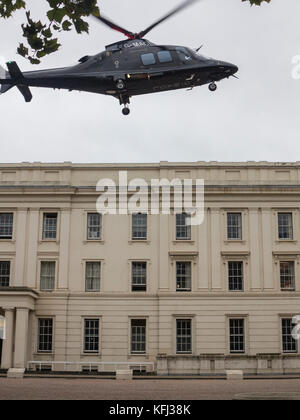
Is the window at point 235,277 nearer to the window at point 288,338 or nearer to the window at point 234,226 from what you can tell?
the window at point 234,226

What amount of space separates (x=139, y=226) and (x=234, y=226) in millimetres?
6331

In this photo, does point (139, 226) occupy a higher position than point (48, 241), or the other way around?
point (139, 226)

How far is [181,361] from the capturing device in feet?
125

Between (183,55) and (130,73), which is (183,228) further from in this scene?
(130,73)

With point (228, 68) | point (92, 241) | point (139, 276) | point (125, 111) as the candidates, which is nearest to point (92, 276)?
point (92, 241)

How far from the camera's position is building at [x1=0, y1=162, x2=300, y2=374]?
1740 inches

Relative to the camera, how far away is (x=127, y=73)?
11.3 m

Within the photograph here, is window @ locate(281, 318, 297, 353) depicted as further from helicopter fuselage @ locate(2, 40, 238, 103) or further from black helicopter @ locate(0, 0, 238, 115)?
helicopter fuselage @ locate(2, 40, 238, 103)

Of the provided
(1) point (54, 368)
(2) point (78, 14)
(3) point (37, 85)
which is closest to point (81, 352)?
(1) point (54, 368)

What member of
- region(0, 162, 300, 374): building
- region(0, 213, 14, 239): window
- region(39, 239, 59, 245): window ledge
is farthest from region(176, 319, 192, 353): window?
region(0, 213, 14, 239): window

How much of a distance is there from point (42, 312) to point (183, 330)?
9147 millimetres

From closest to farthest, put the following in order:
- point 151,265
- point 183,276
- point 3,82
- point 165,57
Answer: point 3,82, point 165,57, point 183,276, point 151,265

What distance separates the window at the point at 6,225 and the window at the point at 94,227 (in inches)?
204
